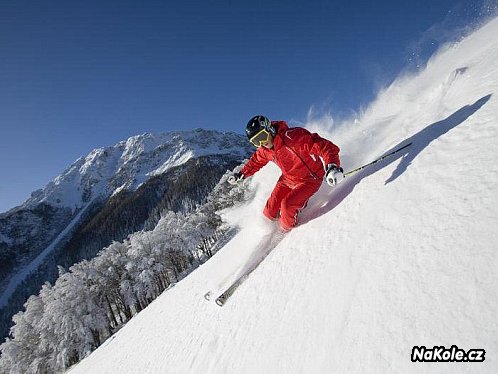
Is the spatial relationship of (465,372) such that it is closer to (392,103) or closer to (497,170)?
(497,170)

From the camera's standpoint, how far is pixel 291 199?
5781 mm

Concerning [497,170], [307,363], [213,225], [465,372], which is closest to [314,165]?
[497,170]

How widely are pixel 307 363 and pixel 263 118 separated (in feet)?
13.8

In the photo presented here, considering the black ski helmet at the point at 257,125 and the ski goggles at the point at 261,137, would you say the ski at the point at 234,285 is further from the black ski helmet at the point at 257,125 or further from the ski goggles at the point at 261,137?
the black ski helmet at the point at 257,125

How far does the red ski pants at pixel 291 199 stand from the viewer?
5809 millimetres

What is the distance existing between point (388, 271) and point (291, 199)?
2.91 metres

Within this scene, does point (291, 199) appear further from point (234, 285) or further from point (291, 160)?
point (234, 285)

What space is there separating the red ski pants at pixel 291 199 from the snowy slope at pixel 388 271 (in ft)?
0.87

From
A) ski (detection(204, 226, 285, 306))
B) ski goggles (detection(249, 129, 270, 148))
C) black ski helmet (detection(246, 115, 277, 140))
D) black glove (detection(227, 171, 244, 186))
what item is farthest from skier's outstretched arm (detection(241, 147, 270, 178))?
ski (detection(204, 226, 285, 306))

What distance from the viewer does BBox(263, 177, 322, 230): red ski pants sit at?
5809 mm

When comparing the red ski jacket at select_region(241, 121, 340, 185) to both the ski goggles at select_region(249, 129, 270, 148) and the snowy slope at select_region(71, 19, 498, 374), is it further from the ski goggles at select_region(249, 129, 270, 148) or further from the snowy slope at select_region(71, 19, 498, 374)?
the snowy slope at select_region(71, 19, 498, 374)

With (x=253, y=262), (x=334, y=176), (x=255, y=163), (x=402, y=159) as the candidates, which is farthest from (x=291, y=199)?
(x=402, y=159)

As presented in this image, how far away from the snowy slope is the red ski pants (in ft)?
0.87

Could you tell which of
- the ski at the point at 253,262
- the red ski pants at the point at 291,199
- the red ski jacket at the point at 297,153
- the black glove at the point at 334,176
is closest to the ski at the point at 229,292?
the ski at the point at 253,262
